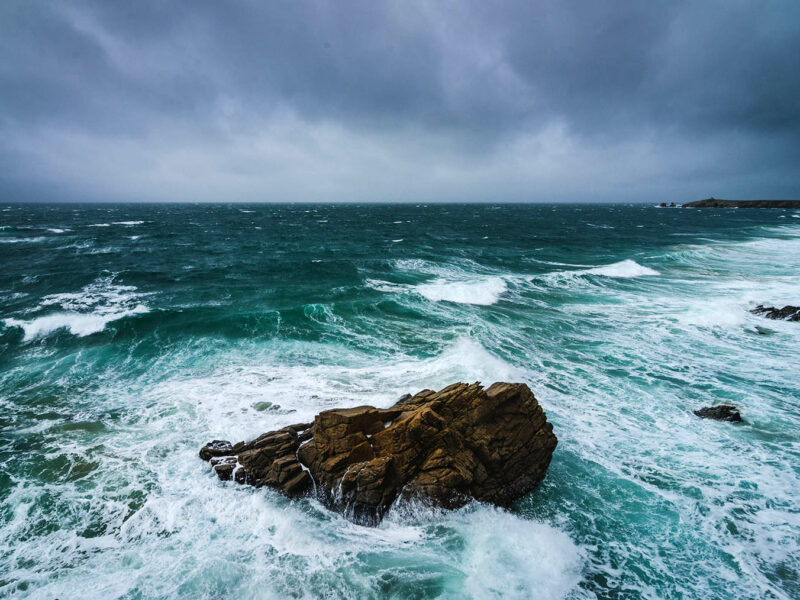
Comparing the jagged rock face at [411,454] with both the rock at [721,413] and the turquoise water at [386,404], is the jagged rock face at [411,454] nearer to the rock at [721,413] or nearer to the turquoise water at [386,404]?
the turquoise water at [386,404]

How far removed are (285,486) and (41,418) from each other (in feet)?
35.1

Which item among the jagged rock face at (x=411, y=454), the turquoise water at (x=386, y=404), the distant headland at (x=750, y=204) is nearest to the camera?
the turquoise water at (x=386, y=404)

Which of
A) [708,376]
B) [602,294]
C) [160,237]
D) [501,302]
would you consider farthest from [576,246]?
[160,237]

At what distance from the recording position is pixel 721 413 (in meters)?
13.5

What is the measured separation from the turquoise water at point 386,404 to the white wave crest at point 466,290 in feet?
1.13

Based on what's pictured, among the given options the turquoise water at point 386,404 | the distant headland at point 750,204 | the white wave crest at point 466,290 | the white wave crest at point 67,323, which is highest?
the distant headland at point 750,204

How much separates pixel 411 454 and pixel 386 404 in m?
3.98

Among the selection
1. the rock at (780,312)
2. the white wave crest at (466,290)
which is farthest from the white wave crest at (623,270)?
the rock at (780,312)

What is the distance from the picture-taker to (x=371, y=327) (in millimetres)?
22688

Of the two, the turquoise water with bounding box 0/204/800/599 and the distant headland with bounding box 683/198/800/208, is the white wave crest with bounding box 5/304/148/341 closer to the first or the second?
the turquoise water with bounding box 0/204/800/599

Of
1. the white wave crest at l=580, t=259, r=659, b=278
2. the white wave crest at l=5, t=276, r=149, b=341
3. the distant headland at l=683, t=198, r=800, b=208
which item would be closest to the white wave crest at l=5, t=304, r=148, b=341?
the white wave crest at l=5, t=276, r=149, b=341

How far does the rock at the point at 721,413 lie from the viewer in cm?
1335

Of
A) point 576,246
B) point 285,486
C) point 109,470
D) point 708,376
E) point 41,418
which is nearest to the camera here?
point 285,486

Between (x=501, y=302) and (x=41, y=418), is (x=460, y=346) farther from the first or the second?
(x=41, y=418)
